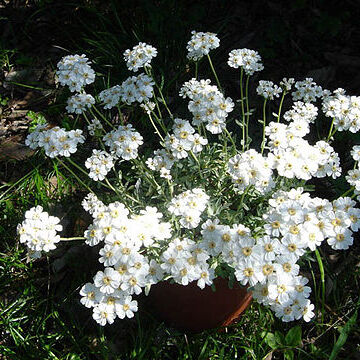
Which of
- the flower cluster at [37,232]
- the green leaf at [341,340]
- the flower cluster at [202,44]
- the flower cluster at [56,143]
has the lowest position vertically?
the green leaf at [341,340]

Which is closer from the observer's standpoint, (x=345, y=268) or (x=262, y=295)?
(x=262, y=295)

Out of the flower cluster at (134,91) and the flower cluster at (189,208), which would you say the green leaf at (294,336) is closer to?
the flower cluster at (189,208)

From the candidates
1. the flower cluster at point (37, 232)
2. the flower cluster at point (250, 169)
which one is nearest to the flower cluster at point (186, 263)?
the flower cluster at point (250, 169)

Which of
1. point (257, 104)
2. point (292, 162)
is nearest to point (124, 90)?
point (292, 162)

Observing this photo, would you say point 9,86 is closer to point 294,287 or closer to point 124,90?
point 124,90

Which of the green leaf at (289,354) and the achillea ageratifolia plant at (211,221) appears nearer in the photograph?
the achillea ageratifolia plant at (211,221)

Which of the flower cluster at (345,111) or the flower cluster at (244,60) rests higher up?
the flower cluster at (244,60)
